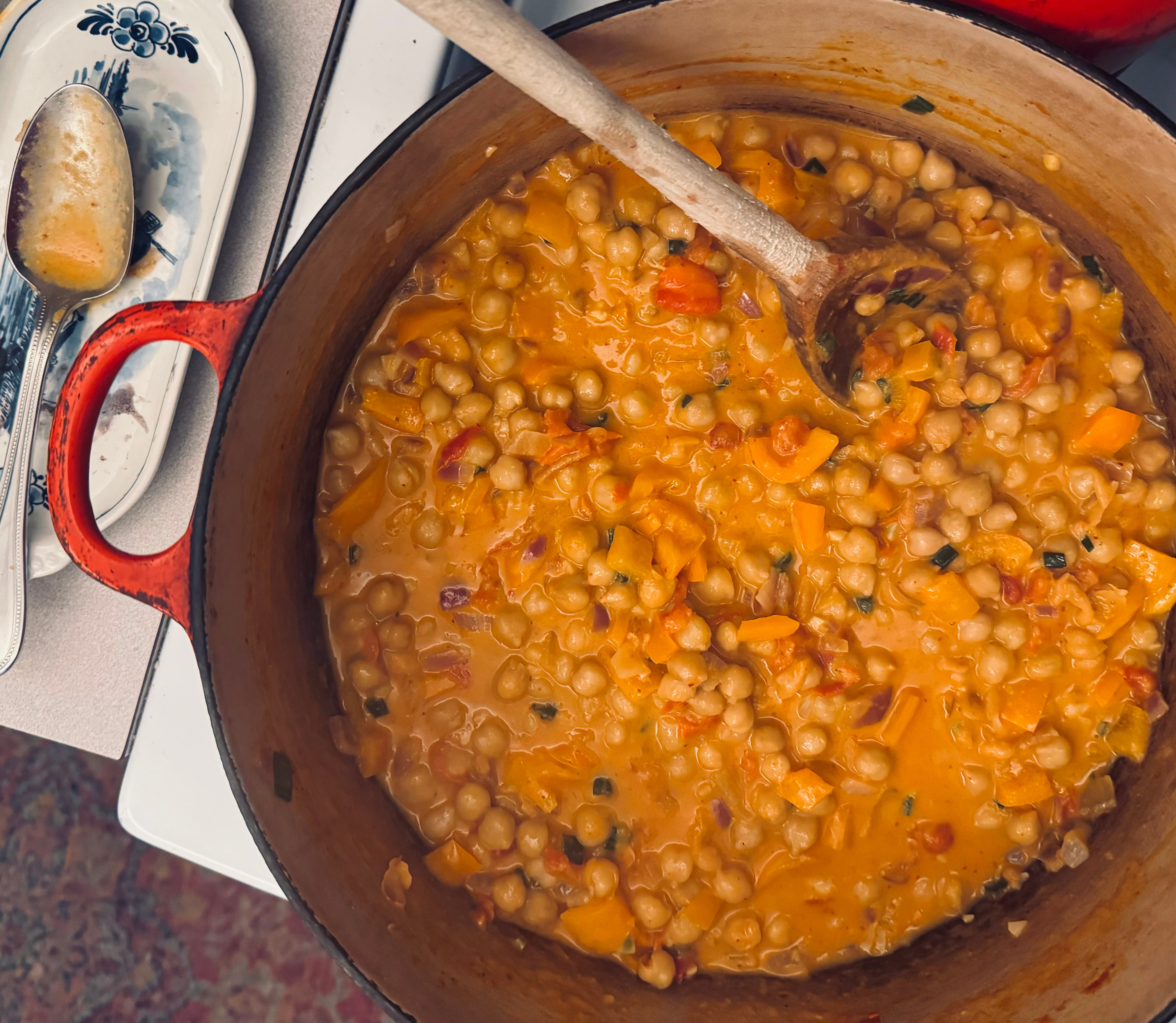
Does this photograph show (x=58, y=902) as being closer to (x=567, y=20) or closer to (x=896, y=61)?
(x=567, y=20)

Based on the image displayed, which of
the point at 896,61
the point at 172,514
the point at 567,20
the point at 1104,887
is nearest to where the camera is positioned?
the point at 567,20

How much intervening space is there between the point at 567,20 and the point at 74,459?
4.02ft

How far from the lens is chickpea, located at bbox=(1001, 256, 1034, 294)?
2.16m

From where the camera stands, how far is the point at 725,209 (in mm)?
1750

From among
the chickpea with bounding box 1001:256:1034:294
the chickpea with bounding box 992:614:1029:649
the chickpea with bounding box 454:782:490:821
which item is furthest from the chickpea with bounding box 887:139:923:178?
the chickpea with bounding box 454:782:490:821

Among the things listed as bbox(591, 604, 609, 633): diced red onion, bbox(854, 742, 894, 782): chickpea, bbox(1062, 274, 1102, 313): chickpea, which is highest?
bbox(1062, 274, 1102, 313): chickpea

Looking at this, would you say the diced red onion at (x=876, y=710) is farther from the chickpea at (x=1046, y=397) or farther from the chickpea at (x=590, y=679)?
the chickpea at (x=1046, y=397)

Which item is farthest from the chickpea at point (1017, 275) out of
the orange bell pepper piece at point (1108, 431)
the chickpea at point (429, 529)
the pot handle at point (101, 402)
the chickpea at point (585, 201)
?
the pot handle at point (101, 402)

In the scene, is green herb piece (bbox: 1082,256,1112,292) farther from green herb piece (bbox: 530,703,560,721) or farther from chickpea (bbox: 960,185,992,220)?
green herb piece (bbox: 530,703,560,721)

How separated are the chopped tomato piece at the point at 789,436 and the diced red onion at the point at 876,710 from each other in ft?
2.00

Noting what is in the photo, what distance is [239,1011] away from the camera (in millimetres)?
3213

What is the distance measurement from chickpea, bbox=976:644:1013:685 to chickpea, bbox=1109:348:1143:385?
0.65 metres

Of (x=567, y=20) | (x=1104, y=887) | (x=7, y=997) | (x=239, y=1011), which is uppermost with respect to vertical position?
(x=567, y=20)

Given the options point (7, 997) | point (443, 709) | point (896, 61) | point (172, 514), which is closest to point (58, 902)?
point (7, 997)
